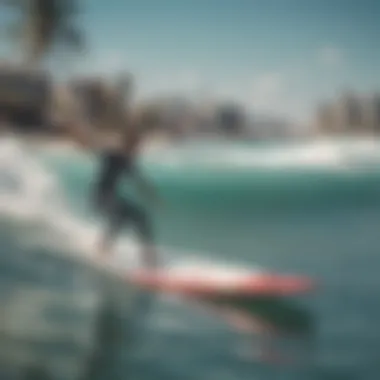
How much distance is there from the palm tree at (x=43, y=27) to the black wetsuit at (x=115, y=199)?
0.22 metres

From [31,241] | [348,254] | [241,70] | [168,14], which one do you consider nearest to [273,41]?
[241,70]

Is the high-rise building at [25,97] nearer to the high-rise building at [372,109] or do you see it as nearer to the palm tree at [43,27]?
the palm tree at [43,27]

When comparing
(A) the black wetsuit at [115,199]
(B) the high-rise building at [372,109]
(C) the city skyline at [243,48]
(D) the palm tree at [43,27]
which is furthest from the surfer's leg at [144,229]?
(B) the high-rise building at [372,109]

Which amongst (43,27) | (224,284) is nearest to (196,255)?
(224,284)

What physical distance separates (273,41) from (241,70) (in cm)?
9

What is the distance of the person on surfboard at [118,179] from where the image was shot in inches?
53.0

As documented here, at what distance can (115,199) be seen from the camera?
1.35 metres

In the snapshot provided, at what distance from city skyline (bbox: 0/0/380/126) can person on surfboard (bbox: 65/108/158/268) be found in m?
0.09

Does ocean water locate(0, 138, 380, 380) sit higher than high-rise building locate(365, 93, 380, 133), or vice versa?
high-rise building locate(365, 93, 380, 133)

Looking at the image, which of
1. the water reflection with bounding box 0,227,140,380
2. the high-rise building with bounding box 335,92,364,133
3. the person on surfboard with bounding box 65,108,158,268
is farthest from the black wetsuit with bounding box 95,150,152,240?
the high-rise building with bounding box 335,92,364,133

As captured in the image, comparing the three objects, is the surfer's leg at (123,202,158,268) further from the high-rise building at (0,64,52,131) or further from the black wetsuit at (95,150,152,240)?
the high-rise building at (0,64,52,131)

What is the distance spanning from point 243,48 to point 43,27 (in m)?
0.37

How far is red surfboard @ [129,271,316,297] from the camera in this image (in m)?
1.31

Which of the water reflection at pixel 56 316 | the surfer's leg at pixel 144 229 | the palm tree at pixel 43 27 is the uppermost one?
the palm tree at pixel 43 27
